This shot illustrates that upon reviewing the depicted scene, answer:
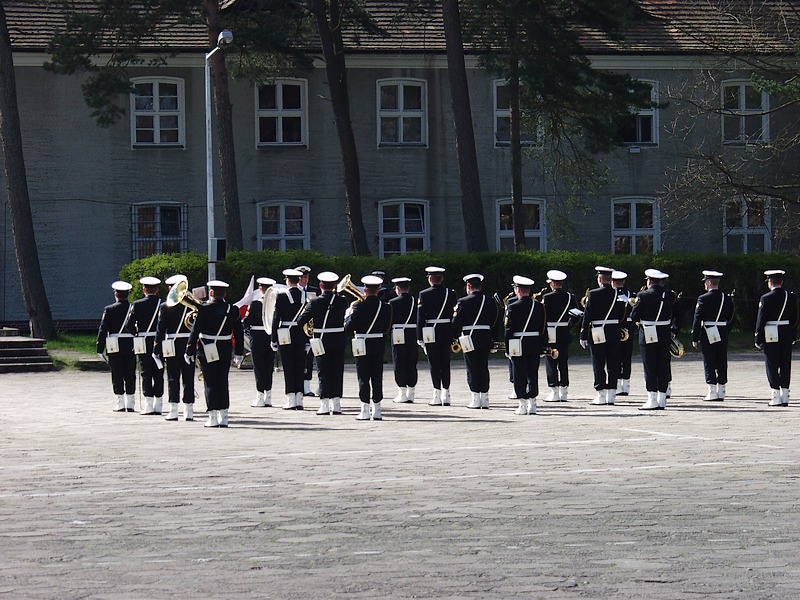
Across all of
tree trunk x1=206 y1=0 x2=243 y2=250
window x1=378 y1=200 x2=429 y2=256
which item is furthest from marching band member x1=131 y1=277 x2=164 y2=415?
window x1=378 y1=200 x2=429 y2=256

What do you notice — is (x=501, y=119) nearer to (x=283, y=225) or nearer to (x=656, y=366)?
(x=283, y=225)

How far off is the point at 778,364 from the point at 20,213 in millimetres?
19104

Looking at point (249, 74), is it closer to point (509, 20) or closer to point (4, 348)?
point (509, 20)

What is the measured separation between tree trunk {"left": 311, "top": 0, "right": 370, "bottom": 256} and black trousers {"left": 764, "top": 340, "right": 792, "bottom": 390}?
17649 millimetres

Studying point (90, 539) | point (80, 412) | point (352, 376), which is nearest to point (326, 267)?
point (352, 376)

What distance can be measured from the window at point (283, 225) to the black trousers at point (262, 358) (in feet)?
61.5

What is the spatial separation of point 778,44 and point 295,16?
12.6 metres

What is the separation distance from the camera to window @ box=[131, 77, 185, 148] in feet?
126

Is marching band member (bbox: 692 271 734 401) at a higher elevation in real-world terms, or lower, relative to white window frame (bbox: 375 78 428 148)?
lower

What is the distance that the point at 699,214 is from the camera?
1598 inches

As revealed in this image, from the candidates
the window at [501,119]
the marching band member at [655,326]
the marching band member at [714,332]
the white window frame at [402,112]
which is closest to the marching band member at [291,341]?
the marching band member at [655,326]

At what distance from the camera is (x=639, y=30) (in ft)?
134

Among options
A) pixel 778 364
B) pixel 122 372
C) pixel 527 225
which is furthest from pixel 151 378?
pixel 527 225

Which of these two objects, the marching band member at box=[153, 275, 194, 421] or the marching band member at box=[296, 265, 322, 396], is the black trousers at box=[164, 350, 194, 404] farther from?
the marching band member at box=[296, 265, 322, 396]
